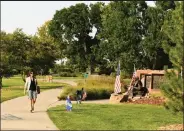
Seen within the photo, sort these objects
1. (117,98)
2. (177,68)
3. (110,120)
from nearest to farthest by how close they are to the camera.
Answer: (177,68)
(110,120)
(117,98)

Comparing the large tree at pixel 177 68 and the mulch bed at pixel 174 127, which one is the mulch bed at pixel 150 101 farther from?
the large tree at pixel 177 68

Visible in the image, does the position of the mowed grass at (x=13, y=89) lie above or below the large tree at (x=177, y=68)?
below

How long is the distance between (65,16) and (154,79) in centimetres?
4412

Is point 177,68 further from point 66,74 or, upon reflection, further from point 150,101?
point 66,74

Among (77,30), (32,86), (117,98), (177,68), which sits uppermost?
(77,30)

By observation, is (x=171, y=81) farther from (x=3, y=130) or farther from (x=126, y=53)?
(x=126, y=53)

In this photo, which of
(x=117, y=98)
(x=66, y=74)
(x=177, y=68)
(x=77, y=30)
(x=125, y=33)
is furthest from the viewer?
(x=66, y=74)

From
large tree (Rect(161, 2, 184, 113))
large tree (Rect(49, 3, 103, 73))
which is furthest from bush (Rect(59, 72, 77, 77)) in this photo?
large tree (Rect(161, 2, 184, 113))

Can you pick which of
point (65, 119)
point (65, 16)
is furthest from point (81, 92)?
point (65, 16)

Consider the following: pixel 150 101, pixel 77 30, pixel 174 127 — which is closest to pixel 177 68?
pixel 174 127

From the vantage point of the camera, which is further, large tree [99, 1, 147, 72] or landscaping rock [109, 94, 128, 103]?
large tree [99, 1, 147, 72]

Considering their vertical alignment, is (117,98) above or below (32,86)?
below

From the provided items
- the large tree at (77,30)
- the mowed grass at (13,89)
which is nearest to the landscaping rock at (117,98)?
the mowed grass at (13,89)

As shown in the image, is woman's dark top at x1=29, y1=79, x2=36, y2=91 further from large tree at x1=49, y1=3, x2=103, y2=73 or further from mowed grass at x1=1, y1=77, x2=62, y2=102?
large tree at x1=49, y1=3, x2=103, y2=73
